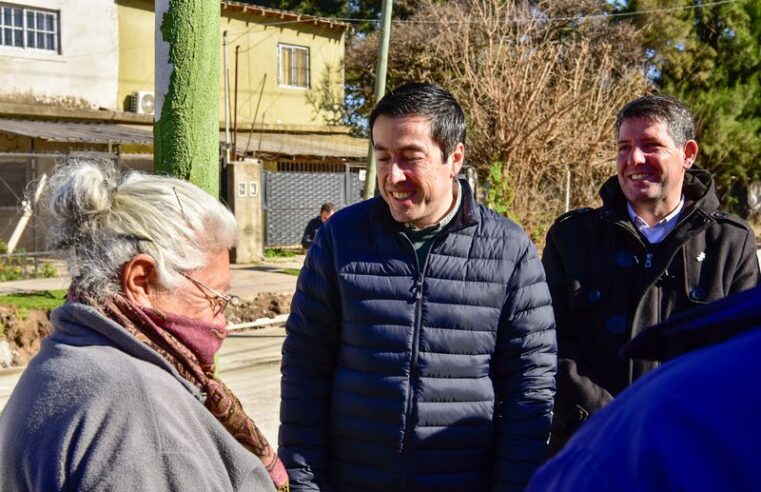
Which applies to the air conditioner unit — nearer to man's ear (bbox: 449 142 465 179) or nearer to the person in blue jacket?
man's ear (bbox: 449 142 465 179)

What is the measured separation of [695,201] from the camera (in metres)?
3.25

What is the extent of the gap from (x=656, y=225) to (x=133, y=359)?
201 cm

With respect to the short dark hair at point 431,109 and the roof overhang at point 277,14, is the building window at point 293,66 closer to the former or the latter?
the roof overhang at point 277,14

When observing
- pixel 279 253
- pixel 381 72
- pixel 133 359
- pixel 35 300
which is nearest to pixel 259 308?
pixel 35 300

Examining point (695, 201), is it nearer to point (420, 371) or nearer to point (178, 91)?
point (420, 371)

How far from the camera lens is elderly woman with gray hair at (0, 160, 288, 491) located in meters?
1.79

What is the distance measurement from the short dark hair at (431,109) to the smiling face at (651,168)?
710 mm

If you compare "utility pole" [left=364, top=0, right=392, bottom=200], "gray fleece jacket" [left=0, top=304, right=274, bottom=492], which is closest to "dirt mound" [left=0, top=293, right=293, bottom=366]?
"utility pole" [left=364, top=0, right=392, bottom=200]

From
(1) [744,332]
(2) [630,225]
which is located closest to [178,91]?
(2) [630,225]

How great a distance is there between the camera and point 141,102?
885 inches

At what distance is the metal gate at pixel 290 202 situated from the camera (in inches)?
839

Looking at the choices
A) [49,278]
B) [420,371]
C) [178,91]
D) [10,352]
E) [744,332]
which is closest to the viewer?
[744,332]

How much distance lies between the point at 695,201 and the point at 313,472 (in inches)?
64.6

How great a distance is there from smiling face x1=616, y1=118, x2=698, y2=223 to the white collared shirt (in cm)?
2
